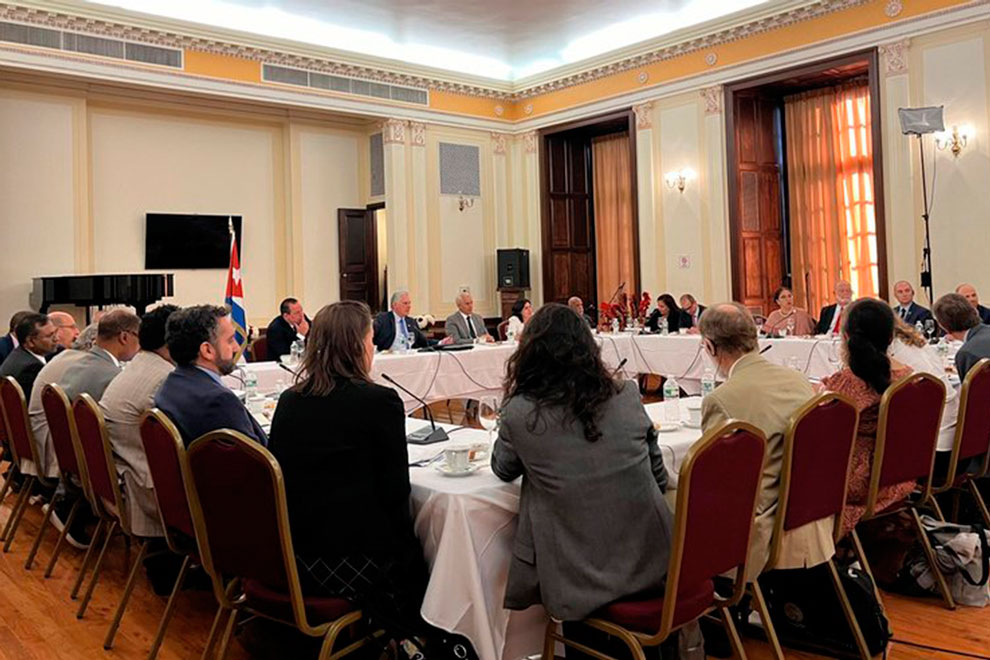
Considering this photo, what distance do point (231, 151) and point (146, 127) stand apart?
3.46ft

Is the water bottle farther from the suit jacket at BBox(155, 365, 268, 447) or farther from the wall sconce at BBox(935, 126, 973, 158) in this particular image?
the wall sconce at BBox(935, 126, 973, 158)

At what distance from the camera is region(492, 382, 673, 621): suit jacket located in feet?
6.75

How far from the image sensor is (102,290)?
328 inches

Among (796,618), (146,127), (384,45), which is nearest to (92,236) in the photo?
(146,127)

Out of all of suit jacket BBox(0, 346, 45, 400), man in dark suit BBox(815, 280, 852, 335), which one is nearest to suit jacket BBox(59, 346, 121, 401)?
suit jacket BBox(0, 346, 45, 400)

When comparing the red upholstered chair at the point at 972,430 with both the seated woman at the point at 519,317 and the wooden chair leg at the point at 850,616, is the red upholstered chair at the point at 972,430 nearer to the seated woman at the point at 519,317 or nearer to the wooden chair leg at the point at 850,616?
the wooden chair leg at the point at 850,616

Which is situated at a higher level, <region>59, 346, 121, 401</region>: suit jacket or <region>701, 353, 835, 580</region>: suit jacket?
<region>59, 346, 121, 401</region>: suit jacket

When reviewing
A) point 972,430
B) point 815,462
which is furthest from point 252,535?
point 972,430

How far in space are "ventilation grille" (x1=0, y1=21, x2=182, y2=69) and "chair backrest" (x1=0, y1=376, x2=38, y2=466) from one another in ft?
18.7

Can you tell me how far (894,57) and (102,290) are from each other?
837cm

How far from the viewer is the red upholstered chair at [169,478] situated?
2396mm

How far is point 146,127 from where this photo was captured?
9.87 metres

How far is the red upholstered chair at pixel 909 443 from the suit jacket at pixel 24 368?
13.6 feet

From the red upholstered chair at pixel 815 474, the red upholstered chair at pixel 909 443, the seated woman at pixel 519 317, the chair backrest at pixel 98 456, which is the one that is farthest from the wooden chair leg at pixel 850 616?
the seated woman at pixel 519 317
